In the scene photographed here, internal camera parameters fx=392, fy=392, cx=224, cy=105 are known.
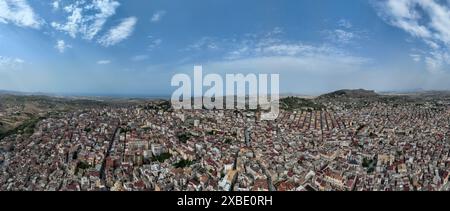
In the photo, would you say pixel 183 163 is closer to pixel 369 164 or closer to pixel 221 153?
pixel 221 153

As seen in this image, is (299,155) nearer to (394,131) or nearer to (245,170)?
(245,170)

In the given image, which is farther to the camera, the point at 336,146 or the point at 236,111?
the point at 236,111

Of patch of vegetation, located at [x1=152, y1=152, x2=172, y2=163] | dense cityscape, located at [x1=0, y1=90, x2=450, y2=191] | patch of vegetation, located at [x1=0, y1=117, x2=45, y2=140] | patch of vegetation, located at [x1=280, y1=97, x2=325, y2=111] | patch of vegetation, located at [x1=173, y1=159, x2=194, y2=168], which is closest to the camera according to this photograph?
dense cityscape, located at [x1=0, y1=90, x2=450, y2=191]

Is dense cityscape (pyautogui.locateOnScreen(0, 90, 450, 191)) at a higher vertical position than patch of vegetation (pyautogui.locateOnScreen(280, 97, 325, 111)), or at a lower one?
lower

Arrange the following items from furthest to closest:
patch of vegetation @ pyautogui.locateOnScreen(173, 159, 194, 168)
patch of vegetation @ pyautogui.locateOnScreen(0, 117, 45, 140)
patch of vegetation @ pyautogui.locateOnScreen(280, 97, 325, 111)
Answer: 1. patch of vegetation @ pyautogui.locateOnScreen(280, 97, 325, 111)
2. patch of vegetation @ pyautogui.locateOnScreen(0, 117, 45, 140)
3. patch of vegetation @ pyautogui.locateOnScreen(173, 159, 194, 168)

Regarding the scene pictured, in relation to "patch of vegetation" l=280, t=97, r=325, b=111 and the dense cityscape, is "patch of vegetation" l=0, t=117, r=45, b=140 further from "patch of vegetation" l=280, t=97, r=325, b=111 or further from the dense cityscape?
"patch of vegetation" l=280, t=97, r=325, b=111

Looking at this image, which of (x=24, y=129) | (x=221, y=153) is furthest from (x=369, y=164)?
(x=24, y=129)

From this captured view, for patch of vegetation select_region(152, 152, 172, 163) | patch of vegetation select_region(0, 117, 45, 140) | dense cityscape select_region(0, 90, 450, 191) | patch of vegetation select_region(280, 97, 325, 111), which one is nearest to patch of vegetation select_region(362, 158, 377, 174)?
dense cityscape select_region(0, 90, 450, 191)
